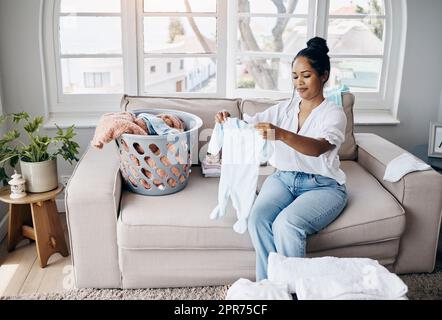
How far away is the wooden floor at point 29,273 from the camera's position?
213 centimetres

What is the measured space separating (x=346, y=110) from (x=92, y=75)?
1570mm

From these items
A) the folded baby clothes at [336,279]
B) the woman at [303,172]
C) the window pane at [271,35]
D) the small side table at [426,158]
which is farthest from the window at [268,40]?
the folded baby clothes at [336,279]

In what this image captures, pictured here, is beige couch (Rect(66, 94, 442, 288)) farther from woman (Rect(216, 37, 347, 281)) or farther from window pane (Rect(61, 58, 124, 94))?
window pane (Rect(61, 58, 124, 94))

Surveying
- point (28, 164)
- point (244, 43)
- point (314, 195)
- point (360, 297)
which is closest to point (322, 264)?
point (360, 297)

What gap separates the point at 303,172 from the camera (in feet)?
6.52

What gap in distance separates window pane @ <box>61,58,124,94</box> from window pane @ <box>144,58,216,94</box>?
19cm

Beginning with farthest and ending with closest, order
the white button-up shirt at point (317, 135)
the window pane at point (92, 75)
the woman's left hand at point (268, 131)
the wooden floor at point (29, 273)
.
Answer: the window pane at point (92, 75)
the wooden floor at point (29, 273)
the white button-up shirt at point (317, 135)
the woman's left hand at point (268, 131)

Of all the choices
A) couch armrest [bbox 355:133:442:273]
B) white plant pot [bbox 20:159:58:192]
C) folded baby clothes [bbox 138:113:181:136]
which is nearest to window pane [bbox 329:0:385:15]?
couch armrest [bbox 355:133:442:273]

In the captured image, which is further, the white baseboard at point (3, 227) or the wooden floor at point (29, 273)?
the white baseboard at point (3, 227)

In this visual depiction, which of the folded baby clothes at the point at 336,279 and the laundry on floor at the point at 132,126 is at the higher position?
the laundry on floor at the point at 132,126

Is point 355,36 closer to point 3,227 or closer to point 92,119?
point 92,119

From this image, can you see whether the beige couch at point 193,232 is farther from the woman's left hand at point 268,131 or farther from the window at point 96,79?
the window at point 96,79

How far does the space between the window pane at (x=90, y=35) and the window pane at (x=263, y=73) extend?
79cm

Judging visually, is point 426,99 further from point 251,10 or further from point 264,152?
point 264,152
